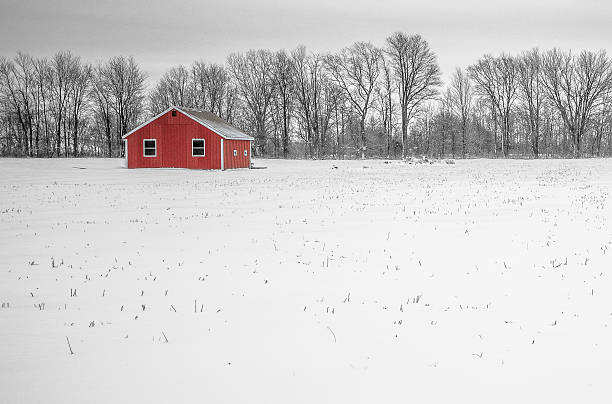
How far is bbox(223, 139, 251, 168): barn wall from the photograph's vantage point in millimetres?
39428

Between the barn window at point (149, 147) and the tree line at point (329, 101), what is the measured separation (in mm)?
26725

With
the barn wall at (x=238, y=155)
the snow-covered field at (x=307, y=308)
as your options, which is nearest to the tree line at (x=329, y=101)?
the barn wall at (x=238, y=155)

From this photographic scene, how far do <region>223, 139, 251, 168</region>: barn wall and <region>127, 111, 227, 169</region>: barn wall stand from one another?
3.14ft

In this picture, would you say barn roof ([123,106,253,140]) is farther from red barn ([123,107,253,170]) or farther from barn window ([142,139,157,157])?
barn window ([142,139,157,157])

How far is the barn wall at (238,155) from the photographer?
39.4 meters

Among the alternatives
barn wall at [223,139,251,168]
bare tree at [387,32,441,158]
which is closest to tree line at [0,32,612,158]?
bare tree at [387,32,441,158]

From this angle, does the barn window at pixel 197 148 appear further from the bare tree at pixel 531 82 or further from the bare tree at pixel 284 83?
the bare tree at pixel 531 82

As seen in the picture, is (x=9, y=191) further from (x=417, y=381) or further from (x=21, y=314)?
(x=417, y=381)

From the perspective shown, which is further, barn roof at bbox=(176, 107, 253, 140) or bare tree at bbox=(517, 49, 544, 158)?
bare tree at bbox=(517, 49, 544, 158)

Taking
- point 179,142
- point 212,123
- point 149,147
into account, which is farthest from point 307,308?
point 149,147

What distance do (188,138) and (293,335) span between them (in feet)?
113

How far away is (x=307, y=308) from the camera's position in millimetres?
6945

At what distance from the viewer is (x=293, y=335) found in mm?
6012

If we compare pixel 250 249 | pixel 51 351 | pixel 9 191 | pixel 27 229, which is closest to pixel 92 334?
pixel 51 351
